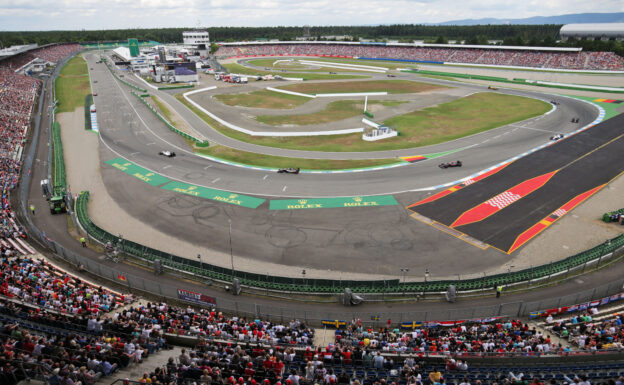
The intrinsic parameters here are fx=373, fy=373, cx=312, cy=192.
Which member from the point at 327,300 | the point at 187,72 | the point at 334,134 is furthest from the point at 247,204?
the point at 187,72

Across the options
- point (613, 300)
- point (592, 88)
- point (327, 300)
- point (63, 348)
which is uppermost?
point (592, 88)

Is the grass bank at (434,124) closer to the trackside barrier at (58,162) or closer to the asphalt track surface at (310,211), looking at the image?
the asphalt track surface at (310,211)

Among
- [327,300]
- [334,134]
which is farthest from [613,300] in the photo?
[334,134]

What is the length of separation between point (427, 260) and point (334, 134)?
112 ft

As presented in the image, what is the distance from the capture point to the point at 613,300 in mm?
21016

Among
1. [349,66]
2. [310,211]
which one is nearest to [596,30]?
[349,66]

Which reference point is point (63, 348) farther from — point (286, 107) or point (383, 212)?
point (286, 107)

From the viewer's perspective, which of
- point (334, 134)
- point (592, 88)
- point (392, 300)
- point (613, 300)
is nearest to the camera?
point (613, 300)

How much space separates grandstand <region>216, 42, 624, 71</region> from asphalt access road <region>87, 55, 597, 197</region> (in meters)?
49.4

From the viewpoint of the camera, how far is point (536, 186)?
38.9 metres

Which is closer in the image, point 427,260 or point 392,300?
point 392,300

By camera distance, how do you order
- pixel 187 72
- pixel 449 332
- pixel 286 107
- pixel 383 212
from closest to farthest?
pixel 449 332 → pixel 383 212 → pixel 286 107 → pixel 187 72

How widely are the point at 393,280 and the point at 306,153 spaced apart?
29.7 meters

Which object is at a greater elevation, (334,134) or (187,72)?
(187,72)
